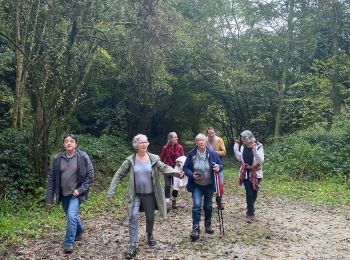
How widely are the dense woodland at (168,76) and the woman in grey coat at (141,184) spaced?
524cm

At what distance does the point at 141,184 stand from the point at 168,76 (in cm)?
1700

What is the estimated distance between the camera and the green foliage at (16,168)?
11.2m

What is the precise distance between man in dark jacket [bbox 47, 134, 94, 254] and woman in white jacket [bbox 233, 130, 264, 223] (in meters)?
3.35

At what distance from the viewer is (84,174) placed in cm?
662

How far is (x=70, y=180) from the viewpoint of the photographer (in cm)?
655

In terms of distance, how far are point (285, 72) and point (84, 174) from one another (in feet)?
62.9

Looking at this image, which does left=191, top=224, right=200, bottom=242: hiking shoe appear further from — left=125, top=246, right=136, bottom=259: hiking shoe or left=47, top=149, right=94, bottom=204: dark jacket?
left=47, top=149, right=94, bottom=204: dark jacket

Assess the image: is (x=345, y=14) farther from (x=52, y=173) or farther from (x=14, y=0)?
(x=52, y=173)

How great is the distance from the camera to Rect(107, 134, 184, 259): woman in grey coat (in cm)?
646

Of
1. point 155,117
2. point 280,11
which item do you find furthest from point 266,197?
→ point 155,117

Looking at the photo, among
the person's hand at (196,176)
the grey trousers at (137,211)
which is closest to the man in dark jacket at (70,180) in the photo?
the grey trousers at (137,211)

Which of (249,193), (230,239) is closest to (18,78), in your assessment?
(249,193)

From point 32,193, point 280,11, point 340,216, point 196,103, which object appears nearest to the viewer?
point 340,216

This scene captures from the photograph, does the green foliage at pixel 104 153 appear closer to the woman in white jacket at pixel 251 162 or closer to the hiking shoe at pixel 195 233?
the woman in white jacket at pixel 251 162
